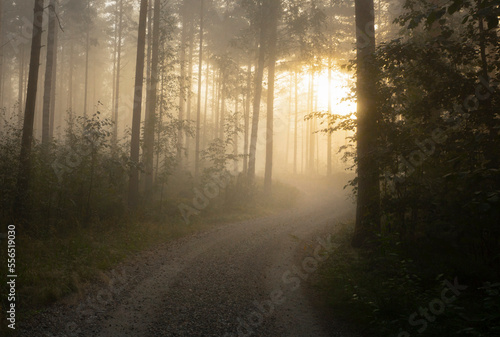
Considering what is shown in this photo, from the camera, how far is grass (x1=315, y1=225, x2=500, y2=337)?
186 inches

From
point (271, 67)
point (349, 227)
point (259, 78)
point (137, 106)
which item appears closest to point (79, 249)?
point (137, 106)

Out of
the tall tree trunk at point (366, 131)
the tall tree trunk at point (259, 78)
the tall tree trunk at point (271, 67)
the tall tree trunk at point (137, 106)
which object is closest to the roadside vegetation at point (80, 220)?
the tall tree trunk at point (137, 106)

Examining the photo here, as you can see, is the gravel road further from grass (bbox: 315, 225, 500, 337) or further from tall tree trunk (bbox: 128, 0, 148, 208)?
tall tree trunk (bbox: 128, 0, 148, 208)

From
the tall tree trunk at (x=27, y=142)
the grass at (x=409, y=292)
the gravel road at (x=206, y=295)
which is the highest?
the tall tree trunk at (x=27, y=142)

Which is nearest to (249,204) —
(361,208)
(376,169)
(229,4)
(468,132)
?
(361,208)

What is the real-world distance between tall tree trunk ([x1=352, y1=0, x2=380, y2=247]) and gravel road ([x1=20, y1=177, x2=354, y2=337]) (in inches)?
73.5

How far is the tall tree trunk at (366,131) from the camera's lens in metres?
7.89

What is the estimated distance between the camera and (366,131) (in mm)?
8906

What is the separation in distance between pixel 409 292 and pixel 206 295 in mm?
4157

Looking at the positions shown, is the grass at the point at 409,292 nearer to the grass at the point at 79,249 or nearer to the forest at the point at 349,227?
the forest at the point at 349,227

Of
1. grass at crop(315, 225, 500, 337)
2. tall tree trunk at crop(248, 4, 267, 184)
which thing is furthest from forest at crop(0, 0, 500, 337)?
tall tree trunk at crop(248, 4, 267, 184)

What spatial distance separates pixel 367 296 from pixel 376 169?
299 centimetres

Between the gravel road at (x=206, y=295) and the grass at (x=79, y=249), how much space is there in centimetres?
39

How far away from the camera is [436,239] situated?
714 centimetres
